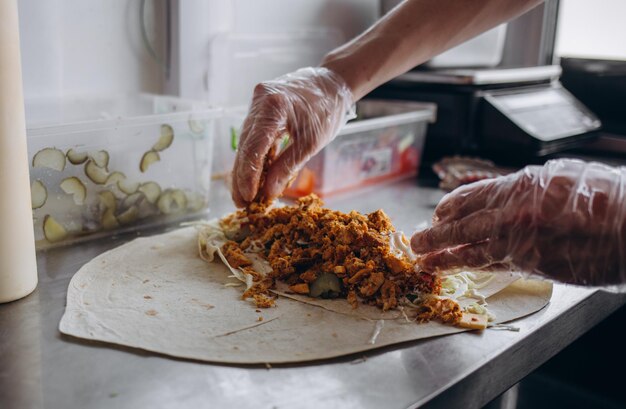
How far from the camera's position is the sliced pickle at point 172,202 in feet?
5.17

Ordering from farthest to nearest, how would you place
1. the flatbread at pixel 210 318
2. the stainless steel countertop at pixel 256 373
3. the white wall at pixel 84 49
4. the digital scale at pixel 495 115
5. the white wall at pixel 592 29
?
1. the white wall at pixel 592 29
2. the digital scale at pixel 495 115
3. the white wall at pixel 84 49
4. the flatbread at pixel 210 318
5. the stainless steel countertop at pixel 256 373

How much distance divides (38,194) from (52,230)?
0.09m

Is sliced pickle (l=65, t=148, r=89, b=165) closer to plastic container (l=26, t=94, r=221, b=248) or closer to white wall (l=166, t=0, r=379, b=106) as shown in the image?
plastic container (l=26, t=94, r=221, b=248)

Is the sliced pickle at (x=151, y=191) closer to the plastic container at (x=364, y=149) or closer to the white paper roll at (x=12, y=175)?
the plastic container at (x=364, y=149)

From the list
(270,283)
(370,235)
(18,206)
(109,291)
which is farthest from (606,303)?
(18,206)

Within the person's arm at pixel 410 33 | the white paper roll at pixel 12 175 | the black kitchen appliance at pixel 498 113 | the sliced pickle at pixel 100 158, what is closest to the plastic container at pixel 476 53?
the black kitchen appliance at pixel 498 113

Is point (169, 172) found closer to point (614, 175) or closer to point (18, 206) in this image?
point (18, 206)

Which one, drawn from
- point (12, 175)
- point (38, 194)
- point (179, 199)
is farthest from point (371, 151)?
point (12, 175)

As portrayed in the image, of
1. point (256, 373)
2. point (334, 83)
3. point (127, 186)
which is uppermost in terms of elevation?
point (334, 83)

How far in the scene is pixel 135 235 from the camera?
4.92ft

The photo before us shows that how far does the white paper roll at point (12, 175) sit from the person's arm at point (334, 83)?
46 cm

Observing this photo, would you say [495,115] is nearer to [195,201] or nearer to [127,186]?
[195,201]

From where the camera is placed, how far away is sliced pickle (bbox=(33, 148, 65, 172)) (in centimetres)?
132

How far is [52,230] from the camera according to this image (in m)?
1.38
